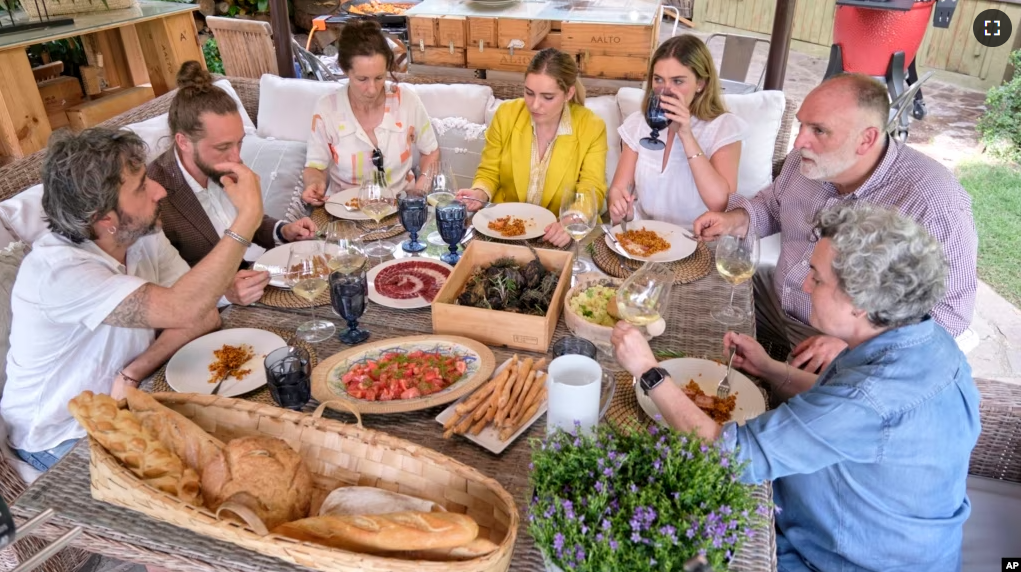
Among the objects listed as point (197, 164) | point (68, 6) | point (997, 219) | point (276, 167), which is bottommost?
point (997, 219)

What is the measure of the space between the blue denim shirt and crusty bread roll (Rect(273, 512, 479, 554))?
1.82ft

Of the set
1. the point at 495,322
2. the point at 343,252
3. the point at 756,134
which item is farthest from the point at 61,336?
the point at 756,134

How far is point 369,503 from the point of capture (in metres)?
1.14

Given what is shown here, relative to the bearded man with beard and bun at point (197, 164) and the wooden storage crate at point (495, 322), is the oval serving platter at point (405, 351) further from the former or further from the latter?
the bearded man with beard and bun at point (197, 164)

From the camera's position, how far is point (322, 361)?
161 cm

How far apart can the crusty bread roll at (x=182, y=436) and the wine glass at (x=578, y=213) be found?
1.19 metres

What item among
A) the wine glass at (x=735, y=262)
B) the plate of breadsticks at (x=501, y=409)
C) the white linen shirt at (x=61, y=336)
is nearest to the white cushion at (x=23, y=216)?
the white linen shirt at (x=61, y=336)

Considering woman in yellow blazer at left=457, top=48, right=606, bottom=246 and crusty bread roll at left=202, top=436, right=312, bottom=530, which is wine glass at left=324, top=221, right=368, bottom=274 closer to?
crusty bread roll at left=202, top=436, right=312, bottom=530

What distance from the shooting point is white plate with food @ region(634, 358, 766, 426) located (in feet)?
4.73

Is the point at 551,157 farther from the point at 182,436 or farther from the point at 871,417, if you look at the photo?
the point at 182,436

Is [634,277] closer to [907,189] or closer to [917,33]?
[907,189]

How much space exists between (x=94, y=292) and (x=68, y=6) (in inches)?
150

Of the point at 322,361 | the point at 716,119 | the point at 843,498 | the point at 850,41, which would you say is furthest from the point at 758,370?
the point at 850,41

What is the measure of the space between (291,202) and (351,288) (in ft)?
5.65
